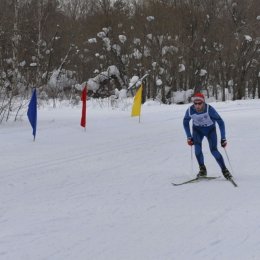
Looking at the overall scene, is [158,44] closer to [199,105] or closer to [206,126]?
[206,126]

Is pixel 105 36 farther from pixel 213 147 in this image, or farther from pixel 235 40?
pixel 213 147

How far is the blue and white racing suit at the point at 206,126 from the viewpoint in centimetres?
852

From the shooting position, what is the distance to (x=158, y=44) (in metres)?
34.1

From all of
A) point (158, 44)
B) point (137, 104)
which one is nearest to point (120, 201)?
point (137, 104)

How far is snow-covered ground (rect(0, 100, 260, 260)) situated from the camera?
5246mm

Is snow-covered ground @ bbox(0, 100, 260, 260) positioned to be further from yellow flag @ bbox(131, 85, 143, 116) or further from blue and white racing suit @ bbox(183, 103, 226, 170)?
yellow flag @ bbox(131, 85, 143, 116)

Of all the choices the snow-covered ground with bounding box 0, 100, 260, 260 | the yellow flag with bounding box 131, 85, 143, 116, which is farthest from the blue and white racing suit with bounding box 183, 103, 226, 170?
the yellow flag with bounding box 131, 85, 143, 116

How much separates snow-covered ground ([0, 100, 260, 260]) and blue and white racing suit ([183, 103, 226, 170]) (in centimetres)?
52

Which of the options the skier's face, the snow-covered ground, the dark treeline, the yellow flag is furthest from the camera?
the dark treeline

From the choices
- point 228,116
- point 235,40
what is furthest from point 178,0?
point 228,116

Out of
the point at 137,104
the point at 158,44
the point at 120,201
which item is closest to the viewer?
the point at 120,201

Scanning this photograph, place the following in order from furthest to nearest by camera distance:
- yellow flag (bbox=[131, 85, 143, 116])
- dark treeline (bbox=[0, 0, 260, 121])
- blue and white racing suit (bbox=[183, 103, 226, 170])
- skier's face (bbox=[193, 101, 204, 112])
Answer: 1. dark treeline (bbox=[0, 0, 260, 121])
2. yellow flag (bbox=[131, 85, 143, 116])
3. blue and white racing suit (bbox=[183, 103, 226, 170])
4. skier's face (bbox=[193, 101, 204, 112])

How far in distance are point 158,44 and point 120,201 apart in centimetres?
2792

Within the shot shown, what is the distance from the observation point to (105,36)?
3722 cm
